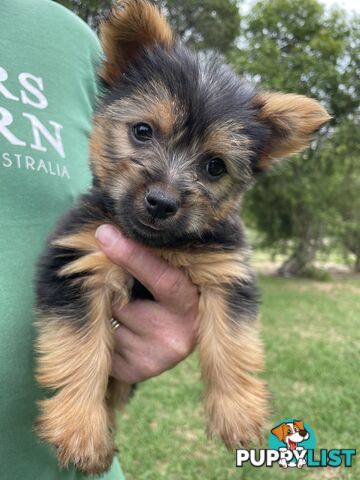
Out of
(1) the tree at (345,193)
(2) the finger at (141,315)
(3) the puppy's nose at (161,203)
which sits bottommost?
(1) the tree at (345,193)

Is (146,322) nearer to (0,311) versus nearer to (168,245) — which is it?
(168,245)

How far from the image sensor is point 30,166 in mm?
2051

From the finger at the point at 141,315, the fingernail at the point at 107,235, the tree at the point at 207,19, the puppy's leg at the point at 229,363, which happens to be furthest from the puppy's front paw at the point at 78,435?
the tree at the point at 207,19

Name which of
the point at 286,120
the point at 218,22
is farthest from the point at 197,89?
the point at 218,22

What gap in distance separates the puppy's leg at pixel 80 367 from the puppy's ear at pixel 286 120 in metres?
0.94

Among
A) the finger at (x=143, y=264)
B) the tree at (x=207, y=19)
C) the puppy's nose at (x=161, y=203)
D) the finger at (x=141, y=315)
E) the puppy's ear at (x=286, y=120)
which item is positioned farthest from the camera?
the tree at (x=207, y=19)

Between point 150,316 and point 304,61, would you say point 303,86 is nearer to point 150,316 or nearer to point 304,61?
point 304,61

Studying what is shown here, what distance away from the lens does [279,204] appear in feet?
72.5

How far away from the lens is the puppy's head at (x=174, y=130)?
76.3 inches

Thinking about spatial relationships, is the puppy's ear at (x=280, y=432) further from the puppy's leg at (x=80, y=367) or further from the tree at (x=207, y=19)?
the tree at (x=207, y=19)

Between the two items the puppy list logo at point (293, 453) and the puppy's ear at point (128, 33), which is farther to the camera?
the puppy list logo at point (293, 453)

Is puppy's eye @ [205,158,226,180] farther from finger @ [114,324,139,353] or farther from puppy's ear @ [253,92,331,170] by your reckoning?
finger @ [114,324,139,353]

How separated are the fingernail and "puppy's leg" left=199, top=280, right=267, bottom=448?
430 millimetres

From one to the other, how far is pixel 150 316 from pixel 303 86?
1353 cm
